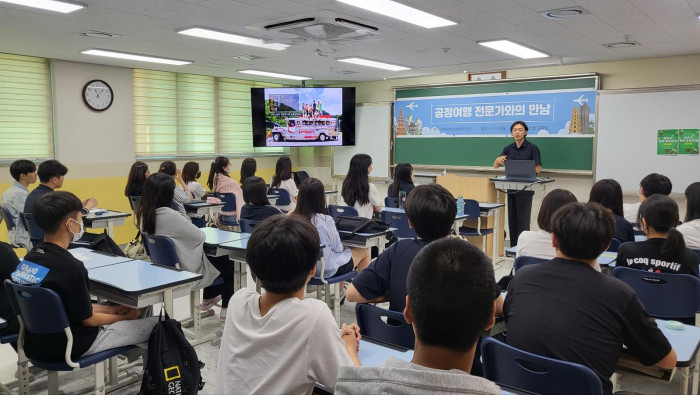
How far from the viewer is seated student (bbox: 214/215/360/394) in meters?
1.58

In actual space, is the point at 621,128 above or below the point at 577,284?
above

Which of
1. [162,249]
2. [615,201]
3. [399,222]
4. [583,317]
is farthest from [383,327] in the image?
[399,222]

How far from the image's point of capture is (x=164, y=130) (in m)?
8.66

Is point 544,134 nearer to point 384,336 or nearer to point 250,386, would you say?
point 384,336

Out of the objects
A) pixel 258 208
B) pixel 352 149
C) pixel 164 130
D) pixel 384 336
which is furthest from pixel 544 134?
pixel 384 336

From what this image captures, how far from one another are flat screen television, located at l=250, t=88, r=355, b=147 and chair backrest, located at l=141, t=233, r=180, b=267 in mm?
5541

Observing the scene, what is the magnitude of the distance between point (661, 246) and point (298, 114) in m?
7.15

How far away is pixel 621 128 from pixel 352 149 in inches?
185

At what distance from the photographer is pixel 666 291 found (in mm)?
2818

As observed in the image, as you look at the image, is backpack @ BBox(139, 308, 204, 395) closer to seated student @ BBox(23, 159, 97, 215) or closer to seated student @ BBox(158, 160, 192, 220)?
seated student @ BBox(23, 159, 97, 215)

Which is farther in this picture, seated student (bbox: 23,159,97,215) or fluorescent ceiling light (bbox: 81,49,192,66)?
fluorescent ceiling light (bbox: 81,49,192,66)

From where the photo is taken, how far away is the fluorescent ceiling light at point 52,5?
4238 mm

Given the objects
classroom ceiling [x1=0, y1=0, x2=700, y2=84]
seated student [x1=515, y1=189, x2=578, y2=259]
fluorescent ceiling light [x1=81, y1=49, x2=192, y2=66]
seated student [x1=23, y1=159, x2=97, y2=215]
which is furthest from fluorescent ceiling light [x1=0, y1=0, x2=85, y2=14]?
seated student [x1=515, y1=189, x2=578, y2=259]

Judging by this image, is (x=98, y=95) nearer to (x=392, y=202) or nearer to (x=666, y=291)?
(x=392, y=202)
